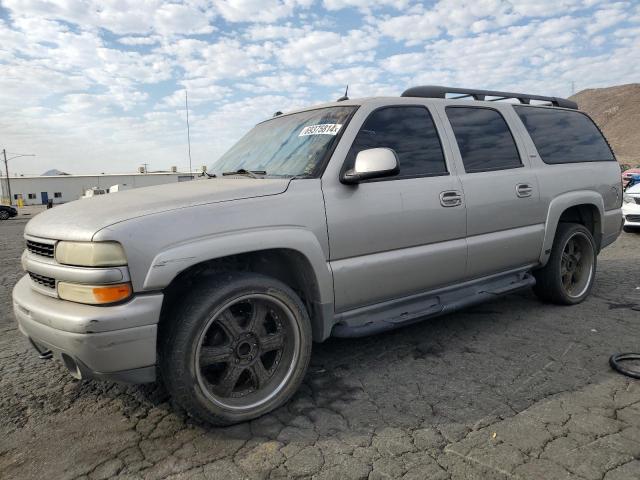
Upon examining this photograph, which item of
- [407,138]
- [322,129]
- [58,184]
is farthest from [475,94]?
[58,184]

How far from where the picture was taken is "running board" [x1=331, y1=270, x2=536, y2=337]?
3135 mm

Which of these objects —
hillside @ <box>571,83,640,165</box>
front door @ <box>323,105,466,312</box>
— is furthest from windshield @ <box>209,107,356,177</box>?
hillside @ <box>571,83,640,165</box>

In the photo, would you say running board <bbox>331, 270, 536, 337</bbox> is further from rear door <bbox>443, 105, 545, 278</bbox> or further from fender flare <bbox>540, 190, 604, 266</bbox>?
fender flare <bbox>540, 190, 604, 266</bbox>

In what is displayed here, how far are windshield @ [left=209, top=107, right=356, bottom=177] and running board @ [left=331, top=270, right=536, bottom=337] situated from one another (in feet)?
3.23

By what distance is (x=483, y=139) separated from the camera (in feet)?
13.0

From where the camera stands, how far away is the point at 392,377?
3.20 m

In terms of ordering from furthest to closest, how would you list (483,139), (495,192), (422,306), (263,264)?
(483,139)
(495,192)
(422,306)
(263,264)

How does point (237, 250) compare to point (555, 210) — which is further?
point (555, 210)

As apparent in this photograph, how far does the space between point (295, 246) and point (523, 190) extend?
2.27 metres

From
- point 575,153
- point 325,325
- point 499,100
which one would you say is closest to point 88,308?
point 325,325

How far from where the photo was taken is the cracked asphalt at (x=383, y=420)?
2258mm

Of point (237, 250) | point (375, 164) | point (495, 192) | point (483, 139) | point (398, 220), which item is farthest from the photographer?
point (483, 139)

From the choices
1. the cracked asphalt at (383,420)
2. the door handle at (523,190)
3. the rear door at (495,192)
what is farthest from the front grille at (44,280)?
the door handle at (523,190)

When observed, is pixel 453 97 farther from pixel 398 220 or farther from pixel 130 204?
pixel 130 204
